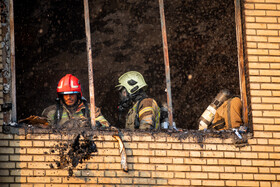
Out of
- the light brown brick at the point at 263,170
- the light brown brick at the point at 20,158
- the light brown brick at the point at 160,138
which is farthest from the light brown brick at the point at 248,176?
the light brown brick at the point at 20,158

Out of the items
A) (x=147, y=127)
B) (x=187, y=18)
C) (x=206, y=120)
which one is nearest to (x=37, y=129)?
(x=147, y=127)

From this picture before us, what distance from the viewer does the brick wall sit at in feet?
19.7

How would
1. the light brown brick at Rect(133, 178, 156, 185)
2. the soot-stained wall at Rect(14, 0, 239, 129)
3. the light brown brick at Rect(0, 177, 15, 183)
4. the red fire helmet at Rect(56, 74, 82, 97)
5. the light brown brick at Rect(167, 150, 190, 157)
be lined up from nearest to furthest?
the light brown brick at Rect(0, 177, 15, 183)
the light brown brick at Rect(133, 178, 156, 185)
the light brown brick at Rect(167, 150, 190, 157)
the red fire helmet at Rect(56, 74, 82, 97)
the soot-stained wall at Rect(14, 0, 239, 129)

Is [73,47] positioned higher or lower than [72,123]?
higher

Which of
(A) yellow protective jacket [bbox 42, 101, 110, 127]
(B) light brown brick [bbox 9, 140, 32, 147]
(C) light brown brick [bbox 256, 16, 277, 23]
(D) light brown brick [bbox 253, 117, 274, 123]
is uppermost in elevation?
(C) light brown brick [bbox 256, 16, 277, 23]

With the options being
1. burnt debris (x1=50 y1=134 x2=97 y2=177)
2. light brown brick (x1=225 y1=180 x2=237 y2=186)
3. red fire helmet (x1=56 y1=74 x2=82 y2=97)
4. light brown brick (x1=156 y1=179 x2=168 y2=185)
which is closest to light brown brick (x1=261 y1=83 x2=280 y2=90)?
light brown brick (x1=225 y1=180 x2=237 y2=186)

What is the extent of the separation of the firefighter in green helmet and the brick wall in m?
0.71

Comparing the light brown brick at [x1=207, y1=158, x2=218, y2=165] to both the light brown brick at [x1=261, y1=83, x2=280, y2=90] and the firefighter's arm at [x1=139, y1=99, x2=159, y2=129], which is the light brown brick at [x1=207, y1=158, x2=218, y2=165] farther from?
the light brown brick at [x1=261, y1=83, x2=280, y2=90]

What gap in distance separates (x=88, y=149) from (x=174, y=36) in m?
4.74

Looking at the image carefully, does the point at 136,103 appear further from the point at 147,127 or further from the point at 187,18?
the point at 187,18

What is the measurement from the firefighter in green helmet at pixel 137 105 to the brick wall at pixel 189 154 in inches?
27.8

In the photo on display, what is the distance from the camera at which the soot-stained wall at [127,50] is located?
32.5 feet

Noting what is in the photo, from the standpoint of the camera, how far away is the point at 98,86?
1034cm

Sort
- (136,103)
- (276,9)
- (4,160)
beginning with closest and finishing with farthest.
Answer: (4,160), (276,9), (136,103)
